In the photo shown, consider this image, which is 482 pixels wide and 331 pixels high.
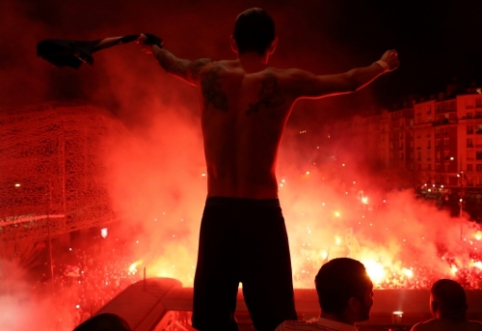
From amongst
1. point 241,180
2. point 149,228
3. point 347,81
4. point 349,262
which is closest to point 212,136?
point 241,180

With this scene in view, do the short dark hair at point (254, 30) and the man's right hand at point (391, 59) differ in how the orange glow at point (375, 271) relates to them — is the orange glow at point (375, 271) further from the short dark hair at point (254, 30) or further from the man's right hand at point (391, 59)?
the short dark hair at point (254, 30)

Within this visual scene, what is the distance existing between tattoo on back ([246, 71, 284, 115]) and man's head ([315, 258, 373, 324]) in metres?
0.71

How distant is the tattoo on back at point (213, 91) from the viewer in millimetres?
1796

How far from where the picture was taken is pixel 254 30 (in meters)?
1.82

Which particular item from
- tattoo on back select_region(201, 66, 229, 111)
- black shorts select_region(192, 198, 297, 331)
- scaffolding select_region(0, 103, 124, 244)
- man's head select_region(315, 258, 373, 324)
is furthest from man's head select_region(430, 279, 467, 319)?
scaffolding select_region(0, 103, 124, 244)

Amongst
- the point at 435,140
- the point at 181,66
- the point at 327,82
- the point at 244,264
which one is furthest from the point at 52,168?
the point at 435,140

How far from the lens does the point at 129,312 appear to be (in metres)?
3.28

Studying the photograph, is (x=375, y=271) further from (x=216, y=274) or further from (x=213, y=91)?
(x=213, y=91)

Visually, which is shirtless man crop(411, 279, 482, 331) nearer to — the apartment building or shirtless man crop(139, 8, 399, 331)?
shirtless man crop(139, 8, 399, 331)

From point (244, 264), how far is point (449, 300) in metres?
1.31

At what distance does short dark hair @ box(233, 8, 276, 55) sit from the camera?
1823 millimetres

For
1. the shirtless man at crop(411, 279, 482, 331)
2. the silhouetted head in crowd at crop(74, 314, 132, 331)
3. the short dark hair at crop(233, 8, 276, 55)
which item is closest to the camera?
the silhouetted head in crowd at crop(74, 314, 132, 331)

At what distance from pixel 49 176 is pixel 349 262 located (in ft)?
34.1

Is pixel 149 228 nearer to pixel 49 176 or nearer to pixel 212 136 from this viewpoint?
pixel 49 176
